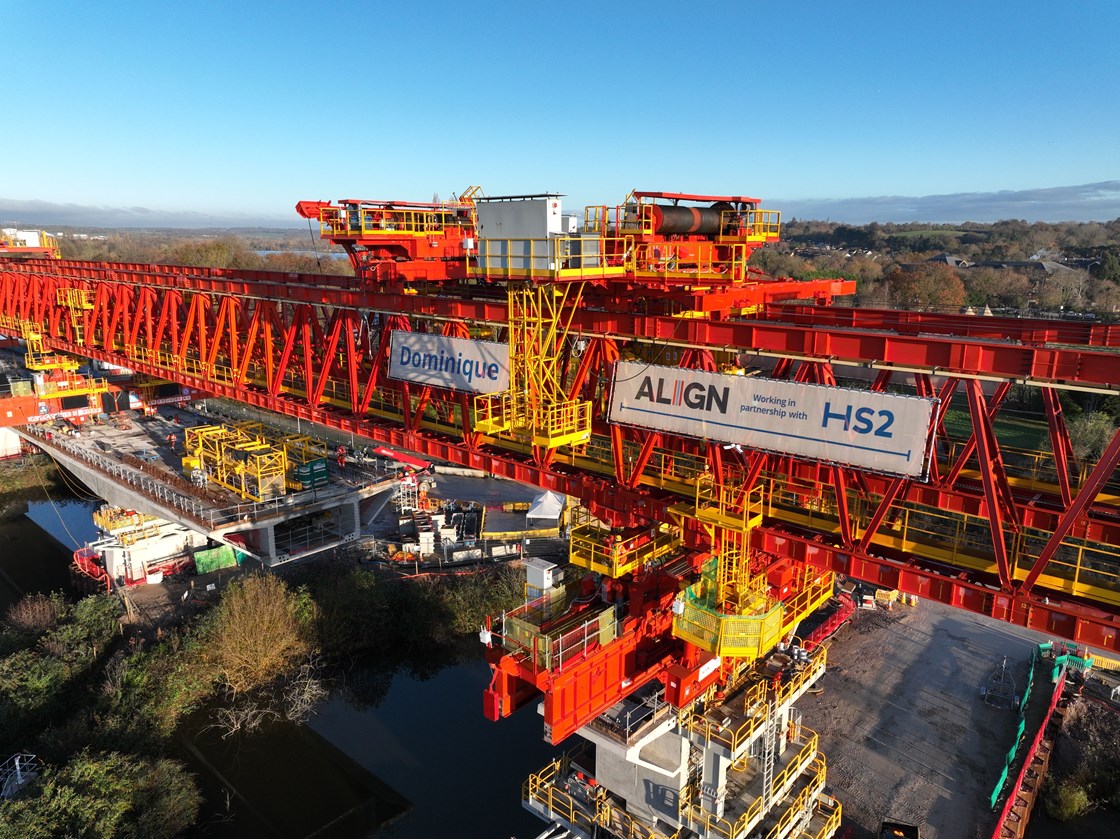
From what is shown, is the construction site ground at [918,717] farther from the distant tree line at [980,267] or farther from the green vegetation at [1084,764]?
the distant tree line at [980,267]

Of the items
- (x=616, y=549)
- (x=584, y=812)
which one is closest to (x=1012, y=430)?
(x=584, y=812)

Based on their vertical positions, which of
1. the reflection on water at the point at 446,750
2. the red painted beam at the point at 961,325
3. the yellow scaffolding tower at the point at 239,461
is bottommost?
the reflection on water at the point at 446,750

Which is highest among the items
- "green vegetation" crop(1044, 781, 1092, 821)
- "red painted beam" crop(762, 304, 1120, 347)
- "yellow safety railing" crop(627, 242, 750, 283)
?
"yellow safety railing" crop(627, 242, 750, 283)

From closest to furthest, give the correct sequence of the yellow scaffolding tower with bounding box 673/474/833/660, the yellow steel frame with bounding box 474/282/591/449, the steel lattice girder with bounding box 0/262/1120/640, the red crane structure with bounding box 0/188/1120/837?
the steel lattice girder with bounding box 0/262/1120/640
the red crane structure with bounding box 0/188/1120/837
the yellow scaffolding tower with bounding box 673/474/833/660
the yellow steel frame with bounding box 474/282/591/449

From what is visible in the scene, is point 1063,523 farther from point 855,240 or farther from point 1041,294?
point 855,240

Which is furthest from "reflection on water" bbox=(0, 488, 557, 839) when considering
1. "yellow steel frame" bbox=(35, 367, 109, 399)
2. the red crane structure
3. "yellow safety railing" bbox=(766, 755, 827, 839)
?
"yellow steel frame" bbox=(35, 367, 109, 399)

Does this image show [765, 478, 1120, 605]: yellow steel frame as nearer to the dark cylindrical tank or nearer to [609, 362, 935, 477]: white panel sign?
[609, 362, 935, 477]: white panel sign

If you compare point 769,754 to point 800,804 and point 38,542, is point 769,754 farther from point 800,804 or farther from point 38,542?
point 38,542

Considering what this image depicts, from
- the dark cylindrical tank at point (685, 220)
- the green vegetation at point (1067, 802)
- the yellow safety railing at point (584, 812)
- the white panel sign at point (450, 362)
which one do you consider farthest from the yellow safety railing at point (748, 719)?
the dark cylindrical tank at point (685, 220)
